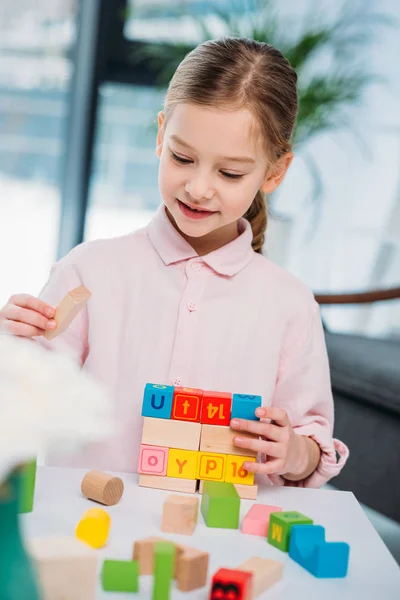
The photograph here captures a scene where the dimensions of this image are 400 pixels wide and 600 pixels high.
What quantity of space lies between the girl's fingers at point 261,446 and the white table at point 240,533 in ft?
0.16

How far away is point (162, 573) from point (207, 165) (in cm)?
57

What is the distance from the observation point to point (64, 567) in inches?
20.4

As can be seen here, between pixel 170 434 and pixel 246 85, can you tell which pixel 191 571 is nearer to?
pixel 170 434

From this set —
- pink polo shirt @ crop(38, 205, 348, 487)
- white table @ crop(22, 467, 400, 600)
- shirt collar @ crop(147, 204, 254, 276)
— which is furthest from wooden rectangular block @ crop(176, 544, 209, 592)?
shirt collar @ crop(147, 204, 254, 276)

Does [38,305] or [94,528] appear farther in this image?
[38,305]

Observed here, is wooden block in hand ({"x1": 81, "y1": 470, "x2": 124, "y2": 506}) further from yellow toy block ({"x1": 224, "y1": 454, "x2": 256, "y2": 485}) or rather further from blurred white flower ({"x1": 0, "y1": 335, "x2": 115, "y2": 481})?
blurred white flower ({"x1": 0, "y1": 335, "x2": 115, "y2": 481})

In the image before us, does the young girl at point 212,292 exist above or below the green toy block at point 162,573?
above

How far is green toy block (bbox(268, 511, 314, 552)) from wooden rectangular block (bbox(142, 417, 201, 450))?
0.47 ft

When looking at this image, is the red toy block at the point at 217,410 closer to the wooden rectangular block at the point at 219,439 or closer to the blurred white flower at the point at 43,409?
the wooden rectangular block at the point at 219,439

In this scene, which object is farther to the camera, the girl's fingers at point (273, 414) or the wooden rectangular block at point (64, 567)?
the girl's fingers at point (273, 414)

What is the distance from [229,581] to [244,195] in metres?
0.58

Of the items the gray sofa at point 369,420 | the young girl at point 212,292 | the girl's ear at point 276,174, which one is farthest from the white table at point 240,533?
the gray sofa at point 369,420

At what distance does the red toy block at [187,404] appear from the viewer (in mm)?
881

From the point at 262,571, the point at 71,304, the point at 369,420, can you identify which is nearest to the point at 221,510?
the point at 262,571
